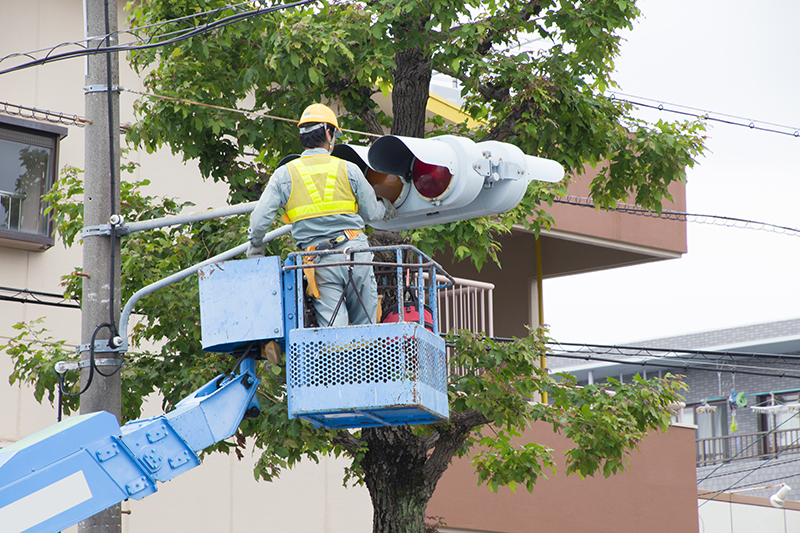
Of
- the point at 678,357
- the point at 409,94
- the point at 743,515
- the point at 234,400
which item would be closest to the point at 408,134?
the point at 409,94

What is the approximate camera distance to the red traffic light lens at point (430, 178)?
7.51 metres

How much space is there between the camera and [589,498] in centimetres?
1688

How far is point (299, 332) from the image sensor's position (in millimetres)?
6695

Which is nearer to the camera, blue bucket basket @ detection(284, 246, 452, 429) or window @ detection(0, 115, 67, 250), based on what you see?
blue bucket basket @ detection(284, 246, 452, 429)

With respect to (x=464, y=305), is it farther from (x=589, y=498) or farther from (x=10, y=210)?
(x=10, y=210)

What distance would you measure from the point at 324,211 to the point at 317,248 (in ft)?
0.91

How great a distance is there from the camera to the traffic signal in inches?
291

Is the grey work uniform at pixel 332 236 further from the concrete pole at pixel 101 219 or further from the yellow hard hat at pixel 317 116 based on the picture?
the concrete pole at pixel 101 219

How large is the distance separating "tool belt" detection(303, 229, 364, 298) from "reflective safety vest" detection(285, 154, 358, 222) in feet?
0.48

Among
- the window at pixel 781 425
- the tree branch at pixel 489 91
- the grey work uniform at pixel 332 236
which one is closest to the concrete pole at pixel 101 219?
the grey work uniform at pixel 332 236

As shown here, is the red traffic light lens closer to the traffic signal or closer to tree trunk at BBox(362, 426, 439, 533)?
the traffic signal

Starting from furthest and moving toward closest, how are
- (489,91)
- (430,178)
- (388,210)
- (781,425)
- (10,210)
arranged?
(781,425)
(10,210)
(489,91)
(388,210)
(430,178)

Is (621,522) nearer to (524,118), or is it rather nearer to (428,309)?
(524,118)

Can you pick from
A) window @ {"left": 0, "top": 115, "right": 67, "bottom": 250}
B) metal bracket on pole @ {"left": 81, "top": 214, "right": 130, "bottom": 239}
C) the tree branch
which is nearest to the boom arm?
metal bracket on pole @ {"left": 81, "top": 214, "right": 130, "bottom": 239}
